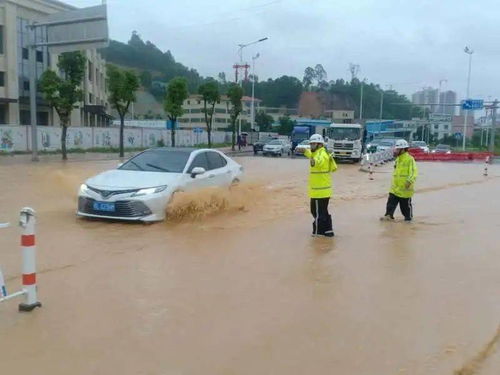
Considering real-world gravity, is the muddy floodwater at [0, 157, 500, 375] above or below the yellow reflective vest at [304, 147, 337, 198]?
below

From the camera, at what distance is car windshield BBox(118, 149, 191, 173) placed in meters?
10.3

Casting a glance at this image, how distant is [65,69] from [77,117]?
68.0 feet

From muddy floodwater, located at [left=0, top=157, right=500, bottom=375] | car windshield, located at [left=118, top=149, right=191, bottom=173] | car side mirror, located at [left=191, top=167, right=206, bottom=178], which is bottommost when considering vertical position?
muddy floodwater, located at [left=0, top=157, right=500, bottom=375]

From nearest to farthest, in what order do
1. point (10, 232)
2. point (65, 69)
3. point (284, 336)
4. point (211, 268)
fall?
point (284, 336)
point (211, 268)
point (10, 232)
point (65, 69)

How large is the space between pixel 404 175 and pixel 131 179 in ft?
15.7

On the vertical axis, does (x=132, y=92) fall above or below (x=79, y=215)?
above

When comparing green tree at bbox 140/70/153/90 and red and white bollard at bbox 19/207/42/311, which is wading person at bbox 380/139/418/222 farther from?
green tree at bbox 140/70/153/90

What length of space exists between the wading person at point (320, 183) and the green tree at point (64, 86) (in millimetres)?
25259

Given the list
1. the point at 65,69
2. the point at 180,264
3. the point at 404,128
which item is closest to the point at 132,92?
the point at 65,69

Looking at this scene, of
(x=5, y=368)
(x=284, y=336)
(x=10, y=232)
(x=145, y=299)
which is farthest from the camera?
(x=10, y=232)

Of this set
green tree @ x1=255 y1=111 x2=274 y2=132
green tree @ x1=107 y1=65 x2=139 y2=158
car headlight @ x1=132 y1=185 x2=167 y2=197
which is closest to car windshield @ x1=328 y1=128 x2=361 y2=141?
green tree @ x1=107 y1=65 x2=139 y2=158

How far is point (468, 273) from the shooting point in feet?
22.4

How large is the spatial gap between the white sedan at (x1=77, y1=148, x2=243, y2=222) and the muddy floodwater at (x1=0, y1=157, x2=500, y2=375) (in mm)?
242

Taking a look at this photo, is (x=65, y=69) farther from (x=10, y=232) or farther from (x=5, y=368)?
(x=5, y=368)
